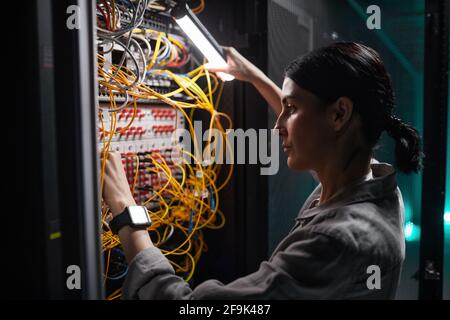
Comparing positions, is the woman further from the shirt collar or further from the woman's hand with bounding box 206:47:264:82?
the woman's hand with bounding box 206:47:264:82

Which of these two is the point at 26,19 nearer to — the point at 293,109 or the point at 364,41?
the point at 293,109

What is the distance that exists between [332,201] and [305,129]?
0.20 metres

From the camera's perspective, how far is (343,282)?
0.88m

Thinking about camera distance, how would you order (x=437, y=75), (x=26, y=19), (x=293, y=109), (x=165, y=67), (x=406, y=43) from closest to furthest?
(x=26, y=19), (x=293, y=109), (x=437, y=75), (x=406, y=43), (x=165, y=67)

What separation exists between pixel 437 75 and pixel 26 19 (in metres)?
1.29

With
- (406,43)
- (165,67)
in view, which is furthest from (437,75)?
(165,67)

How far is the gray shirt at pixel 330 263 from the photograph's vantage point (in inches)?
33.9

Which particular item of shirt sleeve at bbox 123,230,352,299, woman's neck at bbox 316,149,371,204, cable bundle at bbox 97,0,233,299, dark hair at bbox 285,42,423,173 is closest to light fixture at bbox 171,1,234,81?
cable bundle at bbox 97,0,233,299

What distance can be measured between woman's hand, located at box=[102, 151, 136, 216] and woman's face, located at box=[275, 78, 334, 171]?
1.48 ft

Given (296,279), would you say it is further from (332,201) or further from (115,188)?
(115,188)

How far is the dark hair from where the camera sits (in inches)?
39.9

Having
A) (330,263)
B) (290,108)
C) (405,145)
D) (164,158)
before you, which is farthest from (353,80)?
(164,158)

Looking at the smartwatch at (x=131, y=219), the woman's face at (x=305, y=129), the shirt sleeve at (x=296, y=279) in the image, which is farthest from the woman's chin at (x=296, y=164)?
the smartwatch at (x=131, y=219)
